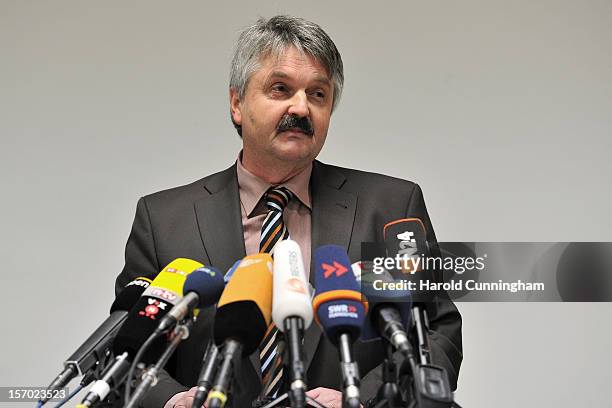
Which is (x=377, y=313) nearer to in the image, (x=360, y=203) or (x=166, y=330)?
(x=166, y=330)

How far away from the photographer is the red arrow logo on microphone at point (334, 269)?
117 centimetres

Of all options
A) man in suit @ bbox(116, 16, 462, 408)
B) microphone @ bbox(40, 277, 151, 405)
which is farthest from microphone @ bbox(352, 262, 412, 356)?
man in suit @ bbox(116, 16, 462, 408)

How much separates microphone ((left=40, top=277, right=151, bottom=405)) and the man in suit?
545 millimetres

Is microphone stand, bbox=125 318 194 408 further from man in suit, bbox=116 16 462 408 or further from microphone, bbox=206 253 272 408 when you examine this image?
man in suit, bbox=116 16 462 408

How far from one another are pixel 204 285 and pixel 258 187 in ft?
3.27

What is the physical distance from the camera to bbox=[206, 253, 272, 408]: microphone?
103 centimetres

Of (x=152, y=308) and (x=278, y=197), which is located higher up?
(x=278, y=197)

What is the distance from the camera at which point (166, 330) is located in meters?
1.10

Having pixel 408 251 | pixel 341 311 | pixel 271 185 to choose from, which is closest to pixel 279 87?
pixel 271 185

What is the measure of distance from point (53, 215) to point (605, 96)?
7.68 feet

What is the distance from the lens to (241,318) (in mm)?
1096

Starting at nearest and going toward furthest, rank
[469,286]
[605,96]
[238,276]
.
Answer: [238,276] → [469,286] → [605,96]

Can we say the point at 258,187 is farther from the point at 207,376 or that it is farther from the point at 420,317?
the point at 207,376

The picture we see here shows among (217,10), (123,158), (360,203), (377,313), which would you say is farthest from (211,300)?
(217,10)
